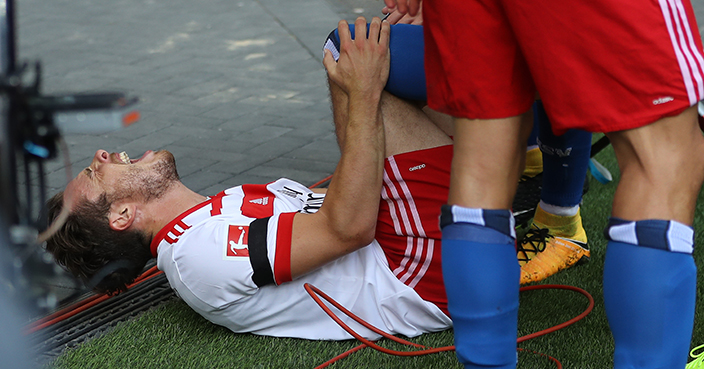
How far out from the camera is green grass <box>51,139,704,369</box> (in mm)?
1983

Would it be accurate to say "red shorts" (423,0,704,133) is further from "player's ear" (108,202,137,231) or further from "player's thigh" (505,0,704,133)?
"player's ear" (108,202,137,231)

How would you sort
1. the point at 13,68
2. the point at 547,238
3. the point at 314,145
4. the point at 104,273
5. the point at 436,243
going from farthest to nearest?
the point at 314,145 < the point at 547,238 < the point at 104,273 < the point at 436,243 < the point at 13,68

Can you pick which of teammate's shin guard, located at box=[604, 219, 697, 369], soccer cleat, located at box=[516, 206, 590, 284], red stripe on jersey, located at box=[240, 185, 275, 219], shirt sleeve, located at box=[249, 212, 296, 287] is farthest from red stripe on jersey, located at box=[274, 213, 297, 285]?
teammate's shin guard, located at box=[604, 219, 697, 369]

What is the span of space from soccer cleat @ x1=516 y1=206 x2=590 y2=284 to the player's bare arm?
2.19 feet

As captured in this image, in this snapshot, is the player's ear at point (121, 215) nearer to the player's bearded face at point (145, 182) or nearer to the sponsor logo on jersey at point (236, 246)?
the player's bearded face at point (145, 182)

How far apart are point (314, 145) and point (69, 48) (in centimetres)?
310

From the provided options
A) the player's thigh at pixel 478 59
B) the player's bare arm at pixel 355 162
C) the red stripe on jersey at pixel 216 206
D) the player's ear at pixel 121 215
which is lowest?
the player's ear at pixel 121 215

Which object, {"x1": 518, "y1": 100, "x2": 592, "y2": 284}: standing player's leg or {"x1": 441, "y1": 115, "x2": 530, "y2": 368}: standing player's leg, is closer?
{"x1": 441, "y1": 115, "x2": 530, "y2": 368}: standing player's leg

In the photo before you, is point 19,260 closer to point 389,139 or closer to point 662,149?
point 662,149

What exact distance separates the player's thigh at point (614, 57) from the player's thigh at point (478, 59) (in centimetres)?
6

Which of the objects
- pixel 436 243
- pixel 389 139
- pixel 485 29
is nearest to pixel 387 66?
pixel 389 139

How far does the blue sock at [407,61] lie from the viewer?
1904 millimetres

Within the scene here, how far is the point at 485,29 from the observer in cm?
134

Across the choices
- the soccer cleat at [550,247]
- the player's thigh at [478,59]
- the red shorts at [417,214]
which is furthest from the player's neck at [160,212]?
the player's thigh at [478,59]
